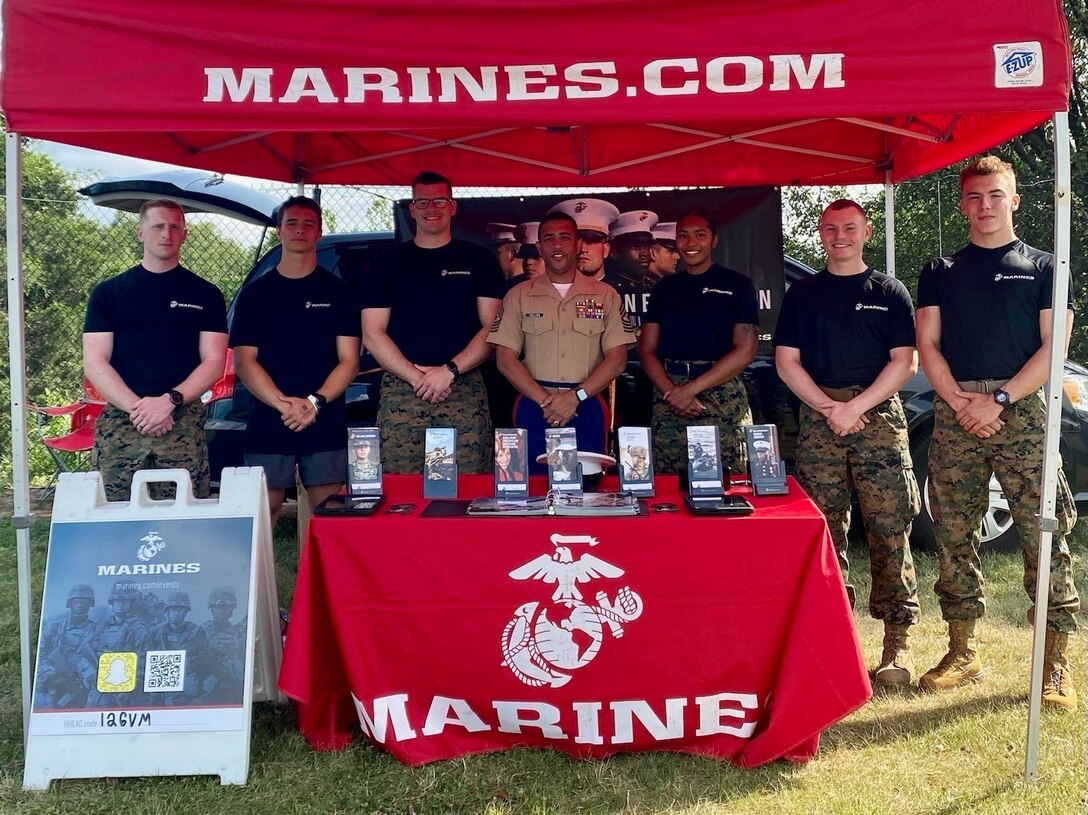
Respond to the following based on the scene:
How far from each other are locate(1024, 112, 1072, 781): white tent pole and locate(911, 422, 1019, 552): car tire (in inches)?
71.9

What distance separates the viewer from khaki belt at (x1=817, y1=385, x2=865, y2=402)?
2.99 meters

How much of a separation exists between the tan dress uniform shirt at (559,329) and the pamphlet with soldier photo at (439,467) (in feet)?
2.59

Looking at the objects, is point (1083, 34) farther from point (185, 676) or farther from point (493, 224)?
point (185, 676)

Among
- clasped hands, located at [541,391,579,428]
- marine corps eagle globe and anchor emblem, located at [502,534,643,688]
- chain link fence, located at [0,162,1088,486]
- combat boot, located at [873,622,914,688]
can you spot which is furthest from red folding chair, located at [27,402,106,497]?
combat boot, located at [873,622,914,688]

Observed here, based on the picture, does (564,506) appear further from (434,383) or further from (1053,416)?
(1053,416)

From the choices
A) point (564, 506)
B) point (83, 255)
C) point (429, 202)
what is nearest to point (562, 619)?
point (564, 506)

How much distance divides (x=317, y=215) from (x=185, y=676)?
5.99ft

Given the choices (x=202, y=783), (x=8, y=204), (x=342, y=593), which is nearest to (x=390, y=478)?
(x=342, y=593)

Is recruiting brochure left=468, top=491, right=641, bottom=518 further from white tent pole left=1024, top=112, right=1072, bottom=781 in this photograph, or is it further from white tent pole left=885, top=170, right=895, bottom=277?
white tent pole left=885, top=170, right=895, bottom=277

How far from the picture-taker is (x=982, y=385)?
2.77 m

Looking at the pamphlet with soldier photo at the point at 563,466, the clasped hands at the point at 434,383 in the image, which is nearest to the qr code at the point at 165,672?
the pamphlet with soldier photo at the point at 563,466

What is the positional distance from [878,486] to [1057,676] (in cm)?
82

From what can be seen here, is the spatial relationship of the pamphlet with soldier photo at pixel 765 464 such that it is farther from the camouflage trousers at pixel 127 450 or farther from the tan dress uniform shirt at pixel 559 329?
the camouflage trousers at pixel 127 450

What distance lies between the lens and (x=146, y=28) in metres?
2.20
